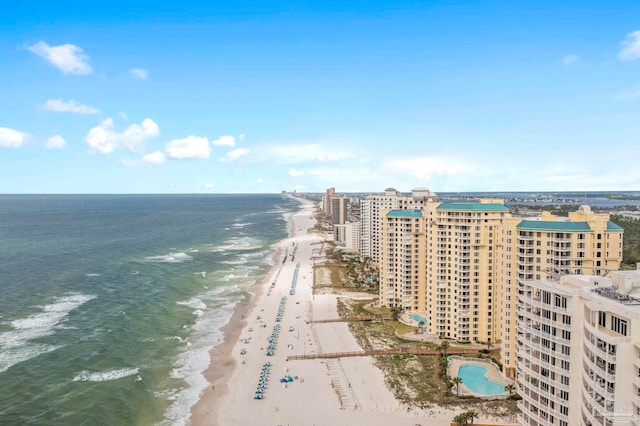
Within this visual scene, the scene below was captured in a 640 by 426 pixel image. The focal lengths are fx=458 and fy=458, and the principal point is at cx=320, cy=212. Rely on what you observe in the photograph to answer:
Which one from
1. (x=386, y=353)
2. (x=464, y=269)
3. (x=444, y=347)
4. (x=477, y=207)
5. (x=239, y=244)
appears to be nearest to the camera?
(x=444, y=347)

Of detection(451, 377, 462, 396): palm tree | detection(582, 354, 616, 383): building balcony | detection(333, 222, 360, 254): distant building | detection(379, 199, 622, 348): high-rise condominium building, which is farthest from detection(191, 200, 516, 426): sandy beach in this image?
detection(333, 222, 360, 254): distant building

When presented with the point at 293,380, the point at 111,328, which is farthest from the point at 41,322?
the point at 293,380

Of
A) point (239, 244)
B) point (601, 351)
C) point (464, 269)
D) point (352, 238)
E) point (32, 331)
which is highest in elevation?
point (601, 351)

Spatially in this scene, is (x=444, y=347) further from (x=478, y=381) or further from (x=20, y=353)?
(x=20, y=353)

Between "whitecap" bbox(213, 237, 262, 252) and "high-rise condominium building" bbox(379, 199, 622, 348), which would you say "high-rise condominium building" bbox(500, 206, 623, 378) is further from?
"whitecap" bbox(213, 237, 262, 252)

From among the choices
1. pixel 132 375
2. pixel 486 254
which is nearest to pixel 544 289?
pixel 486 254

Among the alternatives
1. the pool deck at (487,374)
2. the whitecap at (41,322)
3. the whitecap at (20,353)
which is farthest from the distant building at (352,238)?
the whitecap at (20,353)
